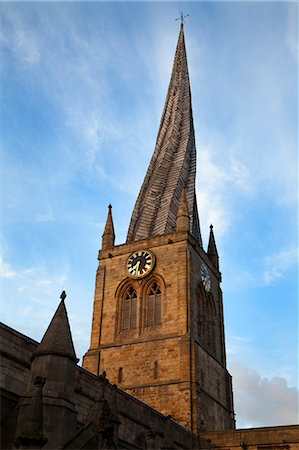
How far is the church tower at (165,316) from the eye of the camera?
31.4 m

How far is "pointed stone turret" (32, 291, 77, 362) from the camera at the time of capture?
14820 millimetres

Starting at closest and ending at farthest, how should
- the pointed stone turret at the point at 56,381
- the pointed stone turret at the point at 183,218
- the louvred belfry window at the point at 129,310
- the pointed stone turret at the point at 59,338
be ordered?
the pointed stone turret at the point at 56,381
the pointed stone turret at the point at 59,338
the louvred belfry window at the point at 129,310
the pointed stone turret at the point at 183,218

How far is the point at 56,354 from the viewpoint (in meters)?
14.7

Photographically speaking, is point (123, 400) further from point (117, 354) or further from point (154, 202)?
point (154, 202)

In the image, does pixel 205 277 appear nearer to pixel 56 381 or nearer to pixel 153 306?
pixel 153 306

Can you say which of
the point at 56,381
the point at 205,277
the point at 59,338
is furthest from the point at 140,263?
the point at 56,381

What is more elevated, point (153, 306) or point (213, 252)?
point (213, 252)

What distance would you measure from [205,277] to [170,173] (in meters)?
10.5

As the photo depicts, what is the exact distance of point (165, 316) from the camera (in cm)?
3400

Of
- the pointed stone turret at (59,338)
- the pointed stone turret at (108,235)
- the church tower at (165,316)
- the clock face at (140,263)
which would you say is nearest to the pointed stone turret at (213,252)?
the church tower at (165,316)

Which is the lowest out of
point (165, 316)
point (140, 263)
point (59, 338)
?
point (59, 338)

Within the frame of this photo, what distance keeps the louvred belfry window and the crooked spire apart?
5.12 metres

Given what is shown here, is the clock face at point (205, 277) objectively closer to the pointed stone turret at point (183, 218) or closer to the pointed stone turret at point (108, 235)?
the pointed stone turret at point (183, 218)

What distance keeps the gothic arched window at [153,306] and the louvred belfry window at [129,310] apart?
0.94 meters
